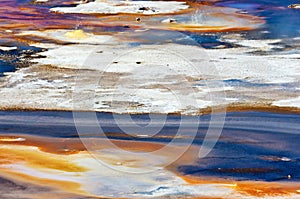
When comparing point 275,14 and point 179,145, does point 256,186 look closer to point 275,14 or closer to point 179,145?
point 179,145

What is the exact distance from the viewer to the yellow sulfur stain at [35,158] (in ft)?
36.5

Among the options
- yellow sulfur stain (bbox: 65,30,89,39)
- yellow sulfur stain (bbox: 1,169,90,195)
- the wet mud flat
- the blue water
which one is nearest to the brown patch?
the wet mud flat

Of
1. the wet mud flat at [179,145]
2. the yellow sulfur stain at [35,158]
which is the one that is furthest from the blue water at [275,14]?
the yellow sulfur stain at [35,158]

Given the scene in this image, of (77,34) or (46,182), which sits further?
(77,34)

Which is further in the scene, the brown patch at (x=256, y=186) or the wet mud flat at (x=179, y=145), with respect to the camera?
the wet mud flat at (x=179, y=145)

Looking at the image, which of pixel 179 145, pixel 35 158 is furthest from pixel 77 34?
pixel 35 158

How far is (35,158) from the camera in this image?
11570 millimetres

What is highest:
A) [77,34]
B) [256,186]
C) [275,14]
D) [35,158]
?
[77,34]

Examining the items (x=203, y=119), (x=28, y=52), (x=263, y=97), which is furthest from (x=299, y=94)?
(x=28, y=52)

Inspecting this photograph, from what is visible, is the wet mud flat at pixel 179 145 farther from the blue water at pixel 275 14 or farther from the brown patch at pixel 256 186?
the blue water at pixel 275 14

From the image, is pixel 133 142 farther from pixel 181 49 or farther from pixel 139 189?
pixel 181 49

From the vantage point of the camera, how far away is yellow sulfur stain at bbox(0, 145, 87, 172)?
11.1 meters

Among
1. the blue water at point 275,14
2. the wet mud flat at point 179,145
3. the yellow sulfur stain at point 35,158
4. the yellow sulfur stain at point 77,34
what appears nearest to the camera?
the wet mud flat at point 179,145

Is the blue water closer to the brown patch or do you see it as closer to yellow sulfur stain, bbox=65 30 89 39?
yellow sulfur stain, bbox=65 30 89 39
